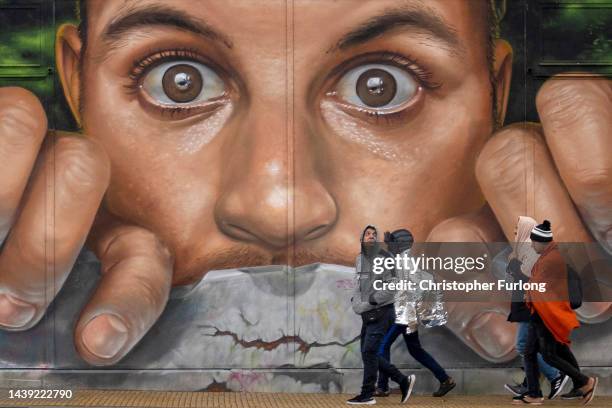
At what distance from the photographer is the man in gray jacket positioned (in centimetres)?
1365

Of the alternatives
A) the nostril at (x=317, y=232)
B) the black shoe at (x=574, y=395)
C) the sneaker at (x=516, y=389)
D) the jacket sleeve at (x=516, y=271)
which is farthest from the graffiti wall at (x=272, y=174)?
the black shoe at (x=574, y=395)

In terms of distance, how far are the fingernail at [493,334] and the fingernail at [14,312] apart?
14.9ft

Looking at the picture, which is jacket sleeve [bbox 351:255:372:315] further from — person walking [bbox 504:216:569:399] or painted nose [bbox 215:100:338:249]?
person walking [bbox 504:216:569:399]

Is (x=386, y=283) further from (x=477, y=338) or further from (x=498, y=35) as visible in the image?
(x=498, y=35)

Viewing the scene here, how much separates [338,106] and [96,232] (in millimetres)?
2794

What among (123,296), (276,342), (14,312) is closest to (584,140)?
(276,342)

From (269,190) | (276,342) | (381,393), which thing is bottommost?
(381,393)

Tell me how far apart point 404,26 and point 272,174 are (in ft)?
6.65

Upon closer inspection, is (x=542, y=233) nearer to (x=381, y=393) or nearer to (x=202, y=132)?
(x=381, y=393)

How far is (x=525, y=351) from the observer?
13758 millimetres

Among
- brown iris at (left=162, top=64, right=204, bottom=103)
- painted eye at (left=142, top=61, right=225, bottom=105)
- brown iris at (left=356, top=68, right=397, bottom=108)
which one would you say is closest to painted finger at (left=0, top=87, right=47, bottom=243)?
painted eye at (left=142, top=61, right=225, bottom=105)

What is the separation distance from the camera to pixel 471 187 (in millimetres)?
14492

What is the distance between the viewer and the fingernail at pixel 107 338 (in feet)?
47.1

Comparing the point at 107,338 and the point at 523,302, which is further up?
the point at 523,302
